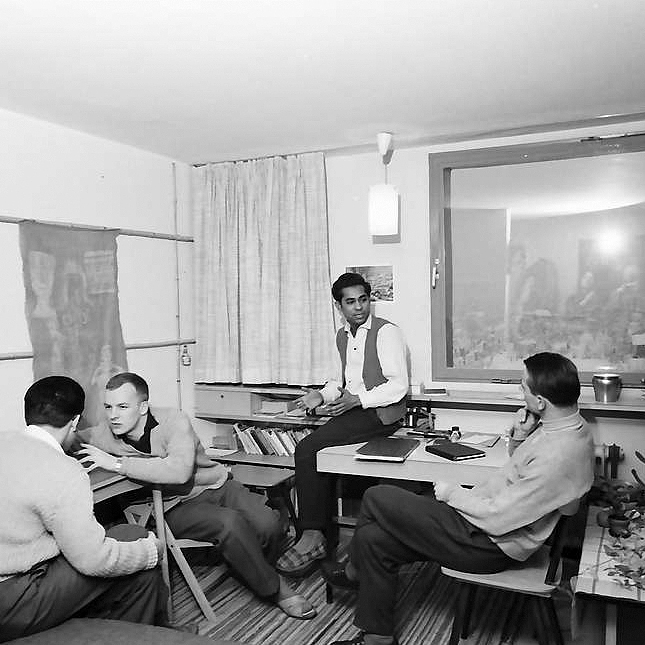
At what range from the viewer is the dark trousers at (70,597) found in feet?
7.02

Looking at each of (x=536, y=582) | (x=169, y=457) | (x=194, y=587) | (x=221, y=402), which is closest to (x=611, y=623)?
(x=536, y=582)

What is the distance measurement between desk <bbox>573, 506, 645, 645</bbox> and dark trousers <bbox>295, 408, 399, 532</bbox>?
1361mm

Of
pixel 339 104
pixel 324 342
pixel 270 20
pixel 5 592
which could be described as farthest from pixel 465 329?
pixel 5 592

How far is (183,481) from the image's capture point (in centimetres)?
304

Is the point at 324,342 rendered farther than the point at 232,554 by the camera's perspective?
Yes

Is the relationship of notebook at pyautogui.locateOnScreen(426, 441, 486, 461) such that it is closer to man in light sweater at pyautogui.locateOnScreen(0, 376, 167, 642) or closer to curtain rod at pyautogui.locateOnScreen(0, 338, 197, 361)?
man in light sweater at pyautogui.locateOnScreen(0, 376, 167, 642)

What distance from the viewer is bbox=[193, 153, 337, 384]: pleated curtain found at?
4254 mm

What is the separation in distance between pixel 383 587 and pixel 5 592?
1399 mm

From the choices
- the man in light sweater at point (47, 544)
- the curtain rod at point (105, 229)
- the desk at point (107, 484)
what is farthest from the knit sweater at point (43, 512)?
the curtain rod at point (105, 229)

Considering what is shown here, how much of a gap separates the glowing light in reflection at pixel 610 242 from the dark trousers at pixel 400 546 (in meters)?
1.87

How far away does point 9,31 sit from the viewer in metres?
2.31

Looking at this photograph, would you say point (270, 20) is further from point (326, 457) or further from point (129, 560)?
point (326, 457)

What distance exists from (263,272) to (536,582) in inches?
101

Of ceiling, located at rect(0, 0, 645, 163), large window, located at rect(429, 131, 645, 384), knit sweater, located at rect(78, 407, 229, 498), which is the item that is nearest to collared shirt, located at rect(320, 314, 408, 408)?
large window, located at rect(429, 131, 645, 384)
